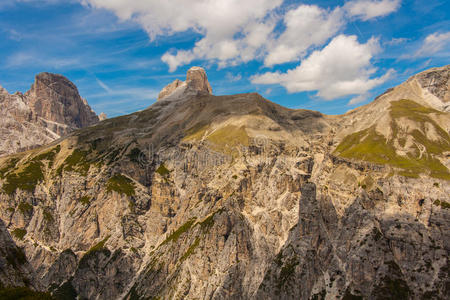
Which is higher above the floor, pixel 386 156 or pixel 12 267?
pixel 386 156

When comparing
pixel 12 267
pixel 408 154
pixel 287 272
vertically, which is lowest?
pixel 287 272

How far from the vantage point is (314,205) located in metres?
169

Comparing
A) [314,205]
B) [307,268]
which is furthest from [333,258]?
[314,205]

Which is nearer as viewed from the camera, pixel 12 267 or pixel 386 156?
pixel 12 267

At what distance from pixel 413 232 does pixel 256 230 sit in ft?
290

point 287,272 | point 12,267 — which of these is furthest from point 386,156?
point 12,267

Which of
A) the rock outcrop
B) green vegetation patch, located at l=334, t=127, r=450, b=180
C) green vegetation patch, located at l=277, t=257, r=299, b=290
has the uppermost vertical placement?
green vegetation patch, located at l=334, t=127, r=450, b=180

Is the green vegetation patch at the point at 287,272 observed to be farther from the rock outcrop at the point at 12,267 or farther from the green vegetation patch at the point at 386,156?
the rock outcrop at the point at 12,267

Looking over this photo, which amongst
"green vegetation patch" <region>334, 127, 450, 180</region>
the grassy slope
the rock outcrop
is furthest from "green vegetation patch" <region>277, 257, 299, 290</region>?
the rock outcrop

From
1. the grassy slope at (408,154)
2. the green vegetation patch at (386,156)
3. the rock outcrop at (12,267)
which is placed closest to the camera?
A: the rock outcrop at (12,267)

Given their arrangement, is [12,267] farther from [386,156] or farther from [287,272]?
[386,156]

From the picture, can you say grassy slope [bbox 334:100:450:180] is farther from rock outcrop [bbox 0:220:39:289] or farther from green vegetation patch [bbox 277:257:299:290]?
rock outcrop [bbox 0:220:39:289]

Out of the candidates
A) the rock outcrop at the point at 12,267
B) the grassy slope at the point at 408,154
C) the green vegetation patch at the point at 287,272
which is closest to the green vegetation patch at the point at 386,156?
the grassy slope at the point at 408,154

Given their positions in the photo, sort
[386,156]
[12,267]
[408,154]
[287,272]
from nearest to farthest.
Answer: [12,267] → [287,272] → [408,154] → [386,156]
